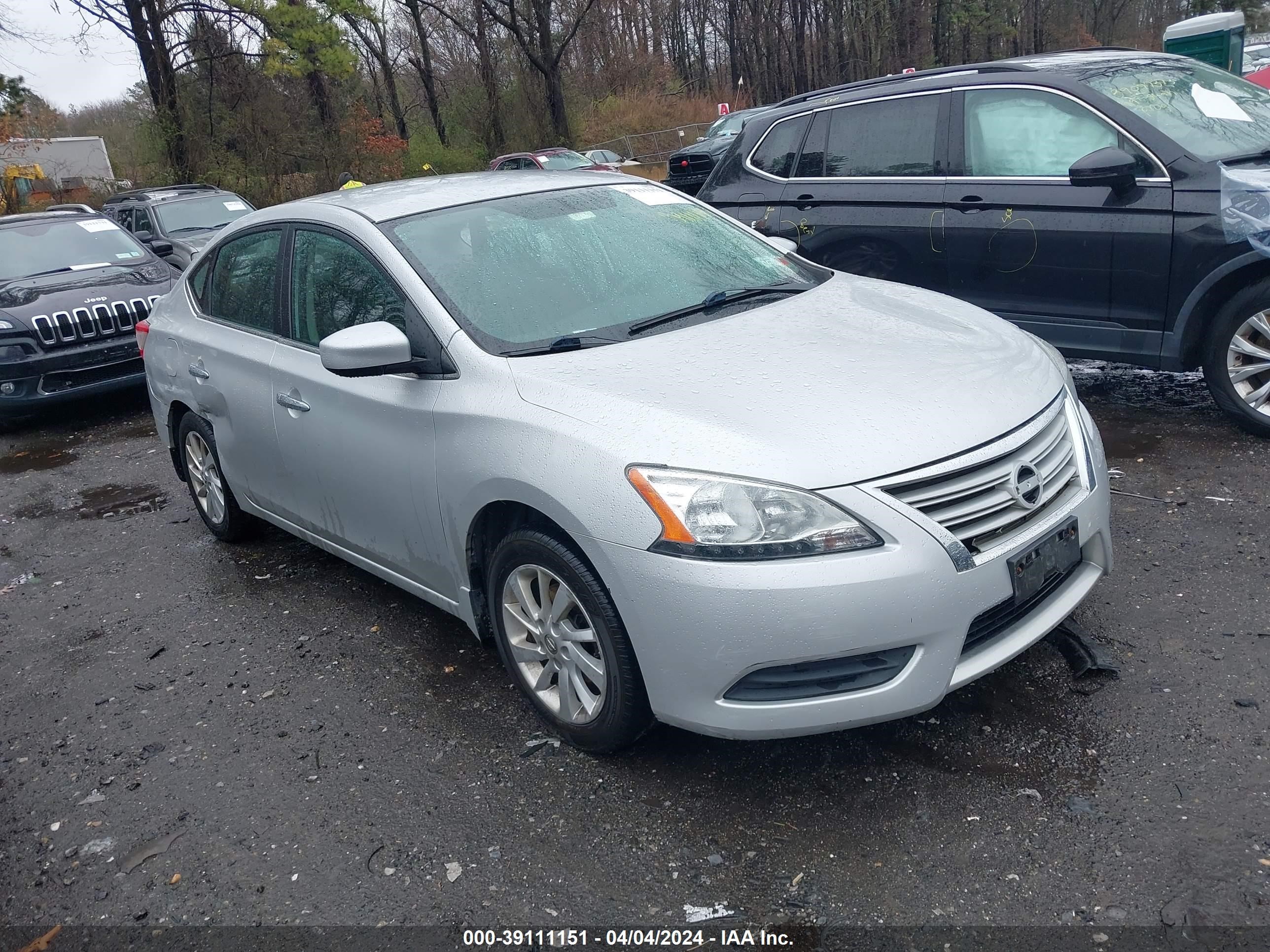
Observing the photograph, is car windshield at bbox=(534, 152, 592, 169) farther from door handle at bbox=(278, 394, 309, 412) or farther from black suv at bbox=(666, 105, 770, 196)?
door handle at bbox=(278, 394, 309, 412)

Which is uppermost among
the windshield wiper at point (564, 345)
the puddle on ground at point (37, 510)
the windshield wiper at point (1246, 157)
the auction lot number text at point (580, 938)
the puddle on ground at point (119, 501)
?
the windshield wiper at point (1246, 157)

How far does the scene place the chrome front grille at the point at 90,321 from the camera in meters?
8.50

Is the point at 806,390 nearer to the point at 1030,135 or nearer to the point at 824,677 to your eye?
the point at 824,677

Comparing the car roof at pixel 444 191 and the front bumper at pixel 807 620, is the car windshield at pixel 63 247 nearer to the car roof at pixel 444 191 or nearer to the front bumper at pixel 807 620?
the car roof at pixel 444 191

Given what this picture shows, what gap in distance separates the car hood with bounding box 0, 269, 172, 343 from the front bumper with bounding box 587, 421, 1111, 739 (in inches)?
294

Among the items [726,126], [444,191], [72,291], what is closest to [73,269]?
[72,291]

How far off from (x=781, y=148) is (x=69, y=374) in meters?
5.88

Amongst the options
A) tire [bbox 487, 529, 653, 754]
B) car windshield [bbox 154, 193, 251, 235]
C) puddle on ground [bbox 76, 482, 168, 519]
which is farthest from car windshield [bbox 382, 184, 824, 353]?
car windshield [bbox 154, 193, 251, 235]

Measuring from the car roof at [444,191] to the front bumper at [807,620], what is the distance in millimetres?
1835

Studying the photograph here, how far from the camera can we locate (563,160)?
2481 cm

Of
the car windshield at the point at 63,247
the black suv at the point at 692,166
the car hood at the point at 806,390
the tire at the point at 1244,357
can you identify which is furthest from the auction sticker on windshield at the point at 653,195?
the black suv at the point at 692,166

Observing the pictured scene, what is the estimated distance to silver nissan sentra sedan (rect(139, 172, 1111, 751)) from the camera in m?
2.69

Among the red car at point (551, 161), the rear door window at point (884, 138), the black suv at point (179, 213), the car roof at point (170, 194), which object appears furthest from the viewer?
the red car at point (551, 161)

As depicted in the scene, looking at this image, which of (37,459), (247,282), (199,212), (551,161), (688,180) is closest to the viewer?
(247,282)
